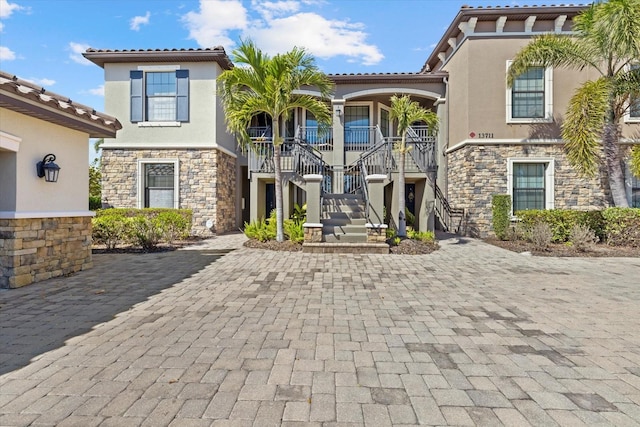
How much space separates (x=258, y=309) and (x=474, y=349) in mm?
2770

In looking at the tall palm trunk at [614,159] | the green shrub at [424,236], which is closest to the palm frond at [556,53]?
the tall palm trunk at [614,159]

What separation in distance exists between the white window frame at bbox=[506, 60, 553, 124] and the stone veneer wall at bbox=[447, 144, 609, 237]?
3.15ft


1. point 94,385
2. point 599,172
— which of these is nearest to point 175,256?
point 94,385

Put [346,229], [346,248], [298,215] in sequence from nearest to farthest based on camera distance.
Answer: [346,248], [346,229], [298,215]

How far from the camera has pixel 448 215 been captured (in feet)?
45.0

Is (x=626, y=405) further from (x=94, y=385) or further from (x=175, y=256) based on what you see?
(x=175, y=256)

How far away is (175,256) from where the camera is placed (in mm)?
8602

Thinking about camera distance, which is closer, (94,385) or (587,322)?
(94,385)

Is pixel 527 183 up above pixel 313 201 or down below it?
above

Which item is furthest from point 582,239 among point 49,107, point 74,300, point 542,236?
Answer: point 49,107

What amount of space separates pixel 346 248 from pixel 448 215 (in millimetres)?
6760

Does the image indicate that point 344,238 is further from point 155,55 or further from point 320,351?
point 155,55

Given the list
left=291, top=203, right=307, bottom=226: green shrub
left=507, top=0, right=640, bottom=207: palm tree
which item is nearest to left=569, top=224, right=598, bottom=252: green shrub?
left=507, top=0, right=640, bottom=207: palm tree

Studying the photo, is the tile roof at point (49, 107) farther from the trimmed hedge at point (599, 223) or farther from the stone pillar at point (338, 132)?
the trimmed hedge at point (599, 223)
